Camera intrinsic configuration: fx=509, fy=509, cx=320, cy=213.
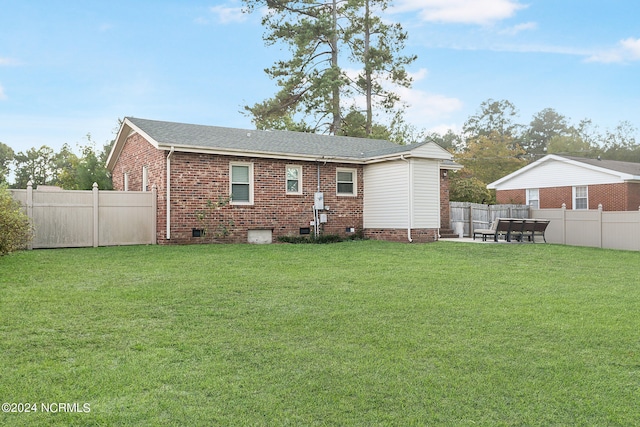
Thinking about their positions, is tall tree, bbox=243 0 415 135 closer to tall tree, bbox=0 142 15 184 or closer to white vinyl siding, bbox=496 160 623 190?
white vinyl siding, bbox=496 160 623 190

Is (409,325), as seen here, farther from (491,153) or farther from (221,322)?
(491,153)

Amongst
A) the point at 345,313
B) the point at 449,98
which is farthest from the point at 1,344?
the point at 449,98

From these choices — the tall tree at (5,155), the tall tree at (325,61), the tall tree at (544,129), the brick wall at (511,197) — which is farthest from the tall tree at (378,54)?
the tall tree at (5,155)

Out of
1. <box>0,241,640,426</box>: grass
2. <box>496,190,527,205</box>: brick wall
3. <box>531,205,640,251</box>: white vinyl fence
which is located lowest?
<box>0,241,640,426</box>: grass

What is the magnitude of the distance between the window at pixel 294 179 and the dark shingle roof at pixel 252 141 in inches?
24.1

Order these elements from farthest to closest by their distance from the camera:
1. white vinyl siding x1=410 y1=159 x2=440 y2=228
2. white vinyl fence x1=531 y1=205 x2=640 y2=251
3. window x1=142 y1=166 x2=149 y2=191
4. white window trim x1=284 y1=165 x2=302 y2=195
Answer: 1. white window trim x1=284 y1=165 x2=302 y2=195
2. white vinyl siding x1=410 y1=159 x2=440 y2=228
3. white vinyl fence x1=531 y1=205 x2=640 y2=251
4. window x1=142 y1=166 x2=149 y2=191

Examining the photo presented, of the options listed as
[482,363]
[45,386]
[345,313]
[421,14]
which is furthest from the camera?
[421,14]

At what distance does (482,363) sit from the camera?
15.2 ft

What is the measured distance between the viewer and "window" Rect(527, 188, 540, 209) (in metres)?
27.6

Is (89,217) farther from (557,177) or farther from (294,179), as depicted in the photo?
(557,177)

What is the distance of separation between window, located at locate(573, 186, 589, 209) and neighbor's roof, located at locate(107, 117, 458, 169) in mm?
9044

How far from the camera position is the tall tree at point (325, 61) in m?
31.6

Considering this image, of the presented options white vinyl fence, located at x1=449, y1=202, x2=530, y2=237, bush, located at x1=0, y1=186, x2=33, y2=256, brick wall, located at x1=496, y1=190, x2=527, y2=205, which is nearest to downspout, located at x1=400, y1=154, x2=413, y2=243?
white vinyl fence, located at x1=449, y1=202, x2=530, y2=237

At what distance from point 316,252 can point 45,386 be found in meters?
9.25
